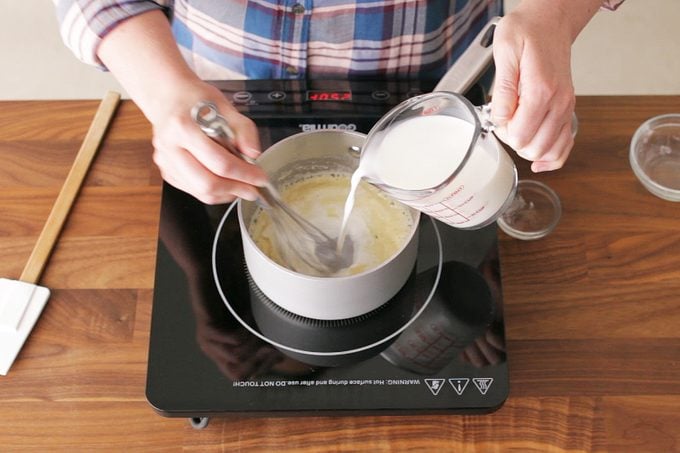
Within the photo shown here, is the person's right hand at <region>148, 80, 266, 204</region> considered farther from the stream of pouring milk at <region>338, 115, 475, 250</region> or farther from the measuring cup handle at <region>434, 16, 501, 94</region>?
the measuring cup handle at <region>434, 16, 501, 94</region>

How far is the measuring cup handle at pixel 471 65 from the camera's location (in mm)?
793

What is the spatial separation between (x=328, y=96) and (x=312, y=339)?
0.32 metres

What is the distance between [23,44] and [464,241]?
1507mm

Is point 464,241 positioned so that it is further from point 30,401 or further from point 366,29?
point 30,401

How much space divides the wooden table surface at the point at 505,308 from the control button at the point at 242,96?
0.40ft

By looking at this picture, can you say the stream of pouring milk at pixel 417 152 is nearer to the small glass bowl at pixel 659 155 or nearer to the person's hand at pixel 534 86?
the person's hand at pixel 534 86

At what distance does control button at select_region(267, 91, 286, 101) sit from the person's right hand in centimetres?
19

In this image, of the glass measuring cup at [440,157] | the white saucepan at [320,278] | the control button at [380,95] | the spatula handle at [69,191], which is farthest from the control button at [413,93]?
the spatula handle at [69,191]

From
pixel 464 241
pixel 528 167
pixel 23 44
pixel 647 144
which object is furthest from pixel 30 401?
pixel 23 44

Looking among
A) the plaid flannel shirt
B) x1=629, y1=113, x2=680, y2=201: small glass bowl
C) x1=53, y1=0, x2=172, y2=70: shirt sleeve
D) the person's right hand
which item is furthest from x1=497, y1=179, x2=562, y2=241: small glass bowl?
x1=53, y1=0, x2=172, y2=70: shirt sleeve

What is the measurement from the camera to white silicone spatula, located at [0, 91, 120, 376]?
0.80 m

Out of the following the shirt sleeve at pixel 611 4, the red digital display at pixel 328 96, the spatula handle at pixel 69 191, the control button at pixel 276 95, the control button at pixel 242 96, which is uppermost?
the shirt sleeve at pixel 611 4

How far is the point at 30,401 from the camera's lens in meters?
0.77

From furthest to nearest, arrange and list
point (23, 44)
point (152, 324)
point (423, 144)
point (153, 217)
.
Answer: point (23, 44)
point (153, 217)
point (152, 324)
point (423, 144)
